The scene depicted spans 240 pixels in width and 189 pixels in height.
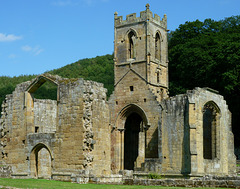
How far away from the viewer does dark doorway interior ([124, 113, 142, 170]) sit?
32.9 metres

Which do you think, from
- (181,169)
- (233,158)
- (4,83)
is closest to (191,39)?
(233,158)

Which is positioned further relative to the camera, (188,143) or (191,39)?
(191,39)

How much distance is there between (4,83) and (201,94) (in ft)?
121

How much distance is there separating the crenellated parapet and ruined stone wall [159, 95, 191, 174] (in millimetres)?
8599

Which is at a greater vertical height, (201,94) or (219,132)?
(201,94)

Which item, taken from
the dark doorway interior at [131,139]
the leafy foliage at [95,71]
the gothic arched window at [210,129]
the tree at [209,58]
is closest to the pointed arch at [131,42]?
the dark doorway interior at [131,139]

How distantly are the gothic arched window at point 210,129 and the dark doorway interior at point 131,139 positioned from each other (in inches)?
253

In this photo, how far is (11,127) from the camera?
22.9 metres

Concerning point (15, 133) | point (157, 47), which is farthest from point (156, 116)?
point (15, 133)

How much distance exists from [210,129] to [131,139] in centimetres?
738

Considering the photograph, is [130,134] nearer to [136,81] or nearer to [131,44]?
[136,81]

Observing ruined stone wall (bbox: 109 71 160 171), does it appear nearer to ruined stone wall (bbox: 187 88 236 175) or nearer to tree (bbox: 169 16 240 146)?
ruined stone wall (bbox: 187 88 236 175)

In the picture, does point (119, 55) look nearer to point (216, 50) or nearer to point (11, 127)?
point (216, 50)

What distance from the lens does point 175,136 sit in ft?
83.8
